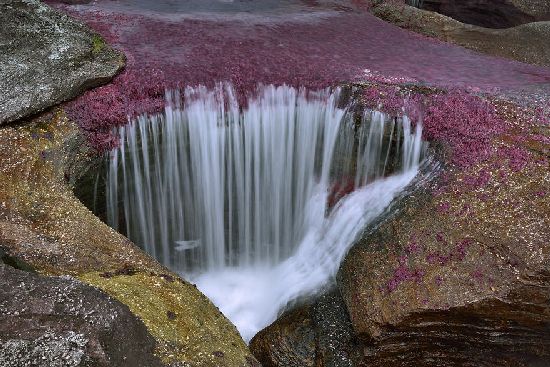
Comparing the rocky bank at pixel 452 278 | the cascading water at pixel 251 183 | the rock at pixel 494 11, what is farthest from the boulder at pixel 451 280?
the rock at pixel 494 11

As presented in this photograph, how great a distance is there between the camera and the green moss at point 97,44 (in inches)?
471

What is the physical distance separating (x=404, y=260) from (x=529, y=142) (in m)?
3.49

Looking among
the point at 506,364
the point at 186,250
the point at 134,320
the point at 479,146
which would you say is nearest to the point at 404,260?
the point at 506,364

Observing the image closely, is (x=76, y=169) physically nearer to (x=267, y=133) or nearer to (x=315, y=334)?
(x=267, y=133)

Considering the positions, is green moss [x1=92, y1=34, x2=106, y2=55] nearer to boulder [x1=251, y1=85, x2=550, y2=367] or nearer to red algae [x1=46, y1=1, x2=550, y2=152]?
red algae [x1=46, y1=1, x2=550, y2=152]

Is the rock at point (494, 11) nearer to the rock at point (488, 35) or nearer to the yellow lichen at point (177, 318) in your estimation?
the rock at point (488, 35)

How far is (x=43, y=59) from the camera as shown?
35.7 ft

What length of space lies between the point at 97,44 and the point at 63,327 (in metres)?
8.63

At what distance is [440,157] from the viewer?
32.4 feet

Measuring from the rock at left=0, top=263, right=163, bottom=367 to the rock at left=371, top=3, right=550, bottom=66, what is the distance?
1423 centimetres

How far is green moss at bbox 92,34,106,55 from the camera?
1195 centimetres

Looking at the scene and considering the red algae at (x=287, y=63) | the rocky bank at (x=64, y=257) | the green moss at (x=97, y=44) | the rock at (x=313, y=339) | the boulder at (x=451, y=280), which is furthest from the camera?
the green moss at (x=97, y=44)

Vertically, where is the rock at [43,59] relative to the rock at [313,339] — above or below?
above

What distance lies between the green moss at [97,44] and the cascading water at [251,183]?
7.14 ft
